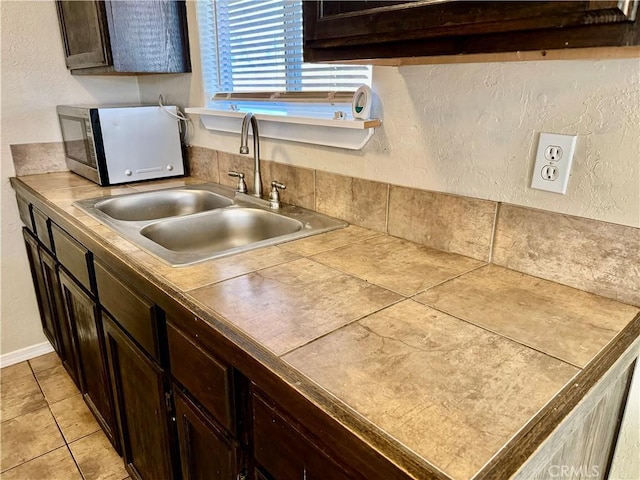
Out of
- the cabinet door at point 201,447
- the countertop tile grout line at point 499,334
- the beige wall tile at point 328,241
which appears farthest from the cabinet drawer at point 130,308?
the countertop tile grout line at point 499,334

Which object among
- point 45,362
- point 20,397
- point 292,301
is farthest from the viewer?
point 45,362

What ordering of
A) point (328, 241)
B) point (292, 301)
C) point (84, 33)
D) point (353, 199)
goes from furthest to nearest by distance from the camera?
point (84, 33) < point (353, 199) < point (328, 241) < point (292, 301)

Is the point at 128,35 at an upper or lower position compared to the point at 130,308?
upper

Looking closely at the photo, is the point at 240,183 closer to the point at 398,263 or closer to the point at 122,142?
the point at 122,142

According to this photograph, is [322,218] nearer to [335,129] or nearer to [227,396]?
[335,129]

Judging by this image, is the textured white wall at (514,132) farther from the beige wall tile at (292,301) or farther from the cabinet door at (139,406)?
the cabinet door at (139,406)

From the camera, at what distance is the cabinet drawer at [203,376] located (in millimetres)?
834

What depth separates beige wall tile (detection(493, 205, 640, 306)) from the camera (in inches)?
33.4

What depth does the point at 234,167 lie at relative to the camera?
73.7 inches

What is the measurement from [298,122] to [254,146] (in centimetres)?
24

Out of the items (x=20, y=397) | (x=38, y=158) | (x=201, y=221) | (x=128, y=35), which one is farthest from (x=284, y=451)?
(x=38, y=158)

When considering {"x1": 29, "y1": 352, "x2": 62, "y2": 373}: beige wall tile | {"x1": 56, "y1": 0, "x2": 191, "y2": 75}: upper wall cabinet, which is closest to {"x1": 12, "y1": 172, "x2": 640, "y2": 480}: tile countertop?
{"x1": 56, "y1": 0, "x2": 191, "y2": 75}: upper wall cabinet

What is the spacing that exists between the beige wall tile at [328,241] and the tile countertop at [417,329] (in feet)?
0.03

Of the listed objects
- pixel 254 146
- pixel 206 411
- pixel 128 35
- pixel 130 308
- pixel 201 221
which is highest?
pixel 128 35
